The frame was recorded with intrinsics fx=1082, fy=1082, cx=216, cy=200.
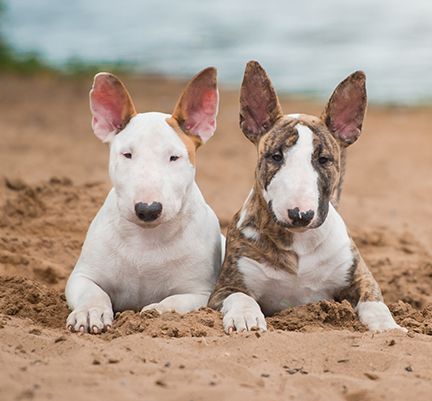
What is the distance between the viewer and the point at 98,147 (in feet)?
37.2

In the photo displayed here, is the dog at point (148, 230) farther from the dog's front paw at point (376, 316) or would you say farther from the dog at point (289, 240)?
the dog's front paw at point (376, 316)

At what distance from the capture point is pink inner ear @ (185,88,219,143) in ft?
20.1

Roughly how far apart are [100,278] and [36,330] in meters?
0.80

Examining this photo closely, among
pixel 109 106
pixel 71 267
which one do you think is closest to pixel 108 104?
pixel 109 106

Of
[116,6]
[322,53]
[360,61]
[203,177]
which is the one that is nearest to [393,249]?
[203,177]

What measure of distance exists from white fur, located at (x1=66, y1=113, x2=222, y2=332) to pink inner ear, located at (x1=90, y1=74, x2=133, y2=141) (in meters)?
0.09

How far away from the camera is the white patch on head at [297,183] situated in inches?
217

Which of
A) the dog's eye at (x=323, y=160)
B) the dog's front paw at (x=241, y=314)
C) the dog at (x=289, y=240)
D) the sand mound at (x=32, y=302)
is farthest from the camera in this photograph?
the sand mound at (x=32, y=302)

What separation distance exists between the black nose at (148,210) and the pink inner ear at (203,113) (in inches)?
29.7

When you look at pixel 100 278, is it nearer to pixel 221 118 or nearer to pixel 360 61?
pixel 221 118

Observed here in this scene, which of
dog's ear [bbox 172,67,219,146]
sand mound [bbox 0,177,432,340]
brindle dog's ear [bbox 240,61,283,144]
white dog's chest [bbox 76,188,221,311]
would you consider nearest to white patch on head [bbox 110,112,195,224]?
dog's ear [bbox 172,67,219,146]

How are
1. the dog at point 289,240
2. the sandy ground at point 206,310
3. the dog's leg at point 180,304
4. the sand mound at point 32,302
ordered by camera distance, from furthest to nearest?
1. the sand mound at point 32,302
2. the dog's leg at point 180,304
3. the dog at point 289,240
4. the sandy ground at point 206,310

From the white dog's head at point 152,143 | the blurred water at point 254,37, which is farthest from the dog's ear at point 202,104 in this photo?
the blurred water at point 254,37

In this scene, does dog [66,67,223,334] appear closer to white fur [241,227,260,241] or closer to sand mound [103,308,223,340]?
sand mound [103,308,223,340]
